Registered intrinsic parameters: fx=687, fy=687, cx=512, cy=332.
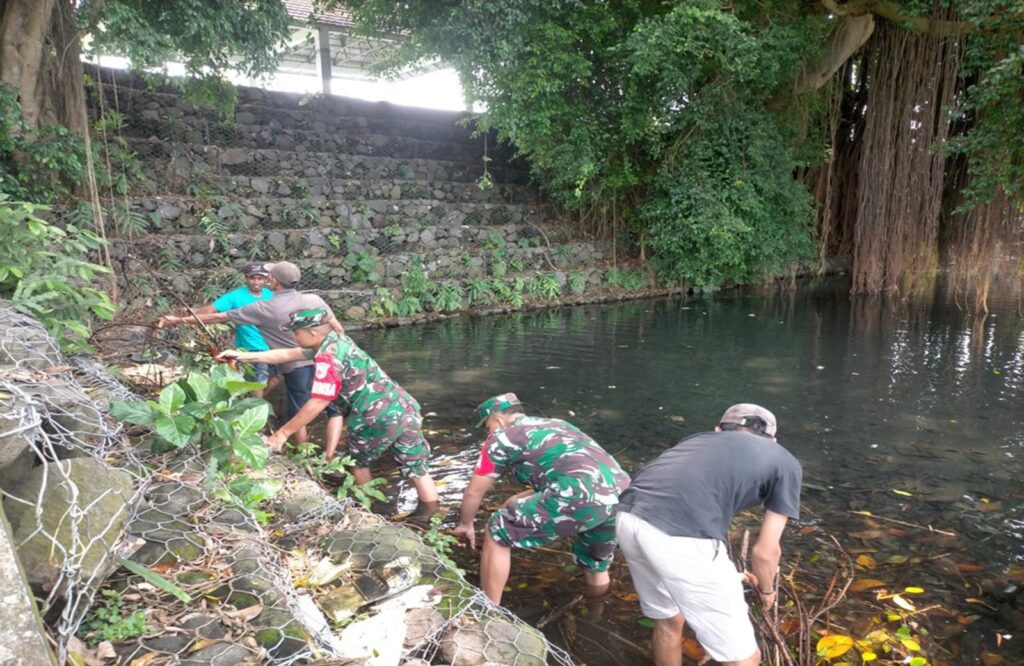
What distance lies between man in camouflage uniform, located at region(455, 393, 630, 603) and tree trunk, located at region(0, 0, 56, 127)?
8991 mm

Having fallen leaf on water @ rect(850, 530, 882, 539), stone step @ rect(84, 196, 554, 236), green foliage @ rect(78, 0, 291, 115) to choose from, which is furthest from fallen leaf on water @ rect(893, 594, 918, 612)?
stone step @ rect(84, 196, 554, 236)

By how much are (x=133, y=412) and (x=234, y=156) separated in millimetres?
11601

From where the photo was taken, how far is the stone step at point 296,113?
12398 mm

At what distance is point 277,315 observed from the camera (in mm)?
5152

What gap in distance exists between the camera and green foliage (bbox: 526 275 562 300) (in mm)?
14781

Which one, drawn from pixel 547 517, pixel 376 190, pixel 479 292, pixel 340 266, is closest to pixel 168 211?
pixel 340 266

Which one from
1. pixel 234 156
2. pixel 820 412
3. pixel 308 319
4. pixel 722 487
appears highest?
pixel 234 156

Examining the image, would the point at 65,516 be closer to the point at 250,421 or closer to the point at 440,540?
the point at 250,421

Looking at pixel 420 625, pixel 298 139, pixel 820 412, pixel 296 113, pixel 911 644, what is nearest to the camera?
pixel 420 625

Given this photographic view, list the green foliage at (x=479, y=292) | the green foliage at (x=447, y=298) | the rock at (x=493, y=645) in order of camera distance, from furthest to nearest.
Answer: the green foliage at (x=479, y=292) < the green foliage at (x=447, y=298) < the rock at (x=493, y=645)

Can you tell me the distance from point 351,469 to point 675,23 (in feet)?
32.4

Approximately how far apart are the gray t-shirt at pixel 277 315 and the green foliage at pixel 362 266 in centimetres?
740

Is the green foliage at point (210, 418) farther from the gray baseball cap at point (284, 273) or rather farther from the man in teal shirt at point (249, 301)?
the man in teal shirt at point (249, 301)

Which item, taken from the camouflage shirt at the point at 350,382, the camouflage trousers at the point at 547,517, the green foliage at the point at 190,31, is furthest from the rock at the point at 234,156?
the camouflage trousers at the point at 547,517
